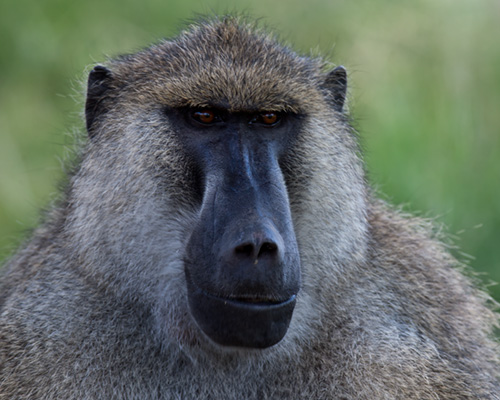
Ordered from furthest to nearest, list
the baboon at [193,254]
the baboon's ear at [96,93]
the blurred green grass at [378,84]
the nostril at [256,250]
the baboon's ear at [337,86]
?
the blurred green grass at [378,84] → the baboon's ear at [337,86] → the baboon's ear at [96,93] → the baboon at [193,254] → the nostril at [256,250]

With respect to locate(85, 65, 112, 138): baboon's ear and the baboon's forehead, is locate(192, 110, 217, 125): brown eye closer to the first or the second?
the baboon's forehead

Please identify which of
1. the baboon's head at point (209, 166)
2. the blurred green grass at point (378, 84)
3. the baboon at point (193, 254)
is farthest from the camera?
the blurred green grass at point (378, 84)

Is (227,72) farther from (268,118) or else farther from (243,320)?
(243,320)

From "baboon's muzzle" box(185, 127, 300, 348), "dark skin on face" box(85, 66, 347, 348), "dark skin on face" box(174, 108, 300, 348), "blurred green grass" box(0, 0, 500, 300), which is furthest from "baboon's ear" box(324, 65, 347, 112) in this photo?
"blurred green grass" box(0, 0, 500, 300)

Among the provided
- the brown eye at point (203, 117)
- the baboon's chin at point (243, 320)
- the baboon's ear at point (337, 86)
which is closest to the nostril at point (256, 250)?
the baboon's chin at point (243, 320)

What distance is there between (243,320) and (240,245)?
341 mm

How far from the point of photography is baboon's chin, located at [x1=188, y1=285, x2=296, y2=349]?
4.05m

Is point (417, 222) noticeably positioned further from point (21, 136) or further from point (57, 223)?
point (21, 136)

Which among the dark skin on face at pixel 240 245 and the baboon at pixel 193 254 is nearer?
the dark skin on face at pixel 240 245

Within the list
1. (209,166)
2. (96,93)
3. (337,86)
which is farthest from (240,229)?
(337,86)

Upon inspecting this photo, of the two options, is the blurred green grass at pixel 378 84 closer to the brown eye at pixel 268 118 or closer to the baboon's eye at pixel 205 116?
the baboon's eye at pixel 205 116

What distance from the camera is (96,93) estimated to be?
200 inches

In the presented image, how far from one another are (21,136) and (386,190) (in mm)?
4475

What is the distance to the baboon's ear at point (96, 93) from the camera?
5.07 metres
